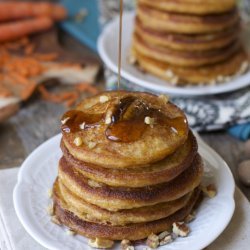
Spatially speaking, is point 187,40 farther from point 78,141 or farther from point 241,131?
point 78,141

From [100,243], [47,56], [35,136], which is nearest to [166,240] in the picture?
[100,243]

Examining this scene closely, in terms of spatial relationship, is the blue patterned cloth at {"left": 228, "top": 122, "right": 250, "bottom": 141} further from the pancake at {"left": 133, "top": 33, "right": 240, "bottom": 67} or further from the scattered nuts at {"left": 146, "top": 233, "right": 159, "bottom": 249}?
the scattered nuts at {"left": 146, "top": 233, "right": 159, "bottom": 249}

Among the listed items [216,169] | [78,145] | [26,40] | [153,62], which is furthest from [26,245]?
[26,40]

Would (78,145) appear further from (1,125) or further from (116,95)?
(1,125)

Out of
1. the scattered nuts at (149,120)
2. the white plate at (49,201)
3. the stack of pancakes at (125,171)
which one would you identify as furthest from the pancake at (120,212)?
the scattered nuts at (149,120)

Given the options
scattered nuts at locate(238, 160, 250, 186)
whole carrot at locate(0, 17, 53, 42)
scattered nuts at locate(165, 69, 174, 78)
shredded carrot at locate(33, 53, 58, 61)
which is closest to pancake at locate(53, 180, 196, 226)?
scattered nuts at locate(238, 160, 250, 186)
